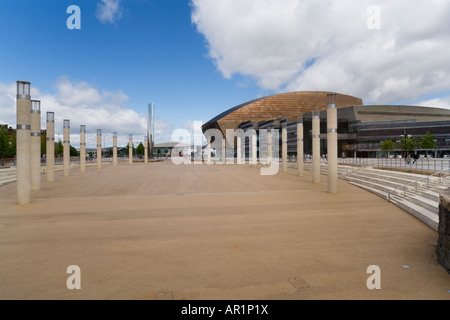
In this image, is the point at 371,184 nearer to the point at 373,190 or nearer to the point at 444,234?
the point at 373,190

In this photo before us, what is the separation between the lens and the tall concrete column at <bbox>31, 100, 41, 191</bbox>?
15.4 m

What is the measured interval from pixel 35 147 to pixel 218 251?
16365 millimetres

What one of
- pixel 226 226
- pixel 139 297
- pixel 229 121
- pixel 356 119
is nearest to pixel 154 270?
pixel 139 297

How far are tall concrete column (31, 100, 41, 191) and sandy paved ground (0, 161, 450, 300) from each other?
565cm

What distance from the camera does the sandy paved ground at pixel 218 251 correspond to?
4258 mm

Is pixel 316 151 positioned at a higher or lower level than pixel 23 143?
lower

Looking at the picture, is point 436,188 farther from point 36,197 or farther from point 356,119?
point 356,119

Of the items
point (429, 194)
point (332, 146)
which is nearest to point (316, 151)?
point (332, 146)

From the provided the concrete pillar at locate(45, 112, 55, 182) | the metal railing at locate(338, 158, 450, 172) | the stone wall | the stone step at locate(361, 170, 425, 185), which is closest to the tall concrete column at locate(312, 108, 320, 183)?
the stone step at locate(361, 170, 425, 185)

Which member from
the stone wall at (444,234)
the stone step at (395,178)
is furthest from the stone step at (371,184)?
the stone wall at (444,234)

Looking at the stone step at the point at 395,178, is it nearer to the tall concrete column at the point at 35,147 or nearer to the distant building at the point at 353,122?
the tall concrete column at the point at 35,147

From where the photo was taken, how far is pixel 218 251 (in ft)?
19.2

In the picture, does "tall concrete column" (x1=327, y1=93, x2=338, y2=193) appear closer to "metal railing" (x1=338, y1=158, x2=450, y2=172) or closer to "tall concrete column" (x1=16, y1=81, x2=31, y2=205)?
"metal railing" (x1=338, y1=158, x2=450, y2=172)

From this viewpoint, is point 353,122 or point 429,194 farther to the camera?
point 353,122
